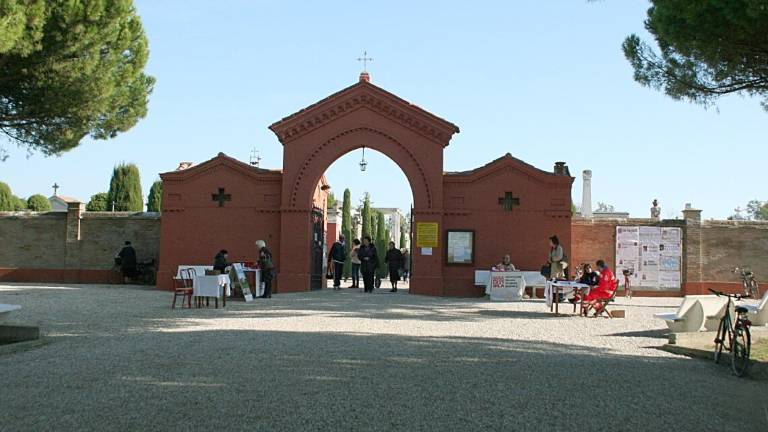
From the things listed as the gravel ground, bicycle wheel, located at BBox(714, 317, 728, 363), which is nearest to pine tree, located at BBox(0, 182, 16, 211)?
the gravel ground

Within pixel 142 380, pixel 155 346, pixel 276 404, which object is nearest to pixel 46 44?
pixel 155 346

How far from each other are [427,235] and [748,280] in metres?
10.7

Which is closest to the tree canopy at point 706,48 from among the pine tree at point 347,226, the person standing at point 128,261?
the person standing at point 128,261

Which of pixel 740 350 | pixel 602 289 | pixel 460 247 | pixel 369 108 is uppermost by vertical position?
pixel 369 108

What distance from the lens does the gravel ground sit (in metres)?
6.50

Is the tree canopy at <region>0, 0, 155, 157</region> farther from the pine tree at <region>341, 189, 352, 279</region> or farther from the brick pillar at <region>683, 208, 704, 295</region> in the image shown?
the pine tree at <region>341, 189, 352, 279</region>

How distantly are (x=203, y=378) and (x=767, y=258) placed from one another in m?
22.8

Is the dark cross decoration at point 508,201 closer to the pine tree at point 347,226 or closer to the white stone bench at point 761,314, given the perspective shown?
the white stone bench at point 761,314

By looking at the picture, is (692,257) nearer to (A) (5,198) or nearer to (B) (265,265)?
(B) (265,265)

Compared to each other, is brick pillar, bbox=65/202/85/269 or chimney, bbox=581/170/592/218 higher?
chimney, bbox=581/170/592/218

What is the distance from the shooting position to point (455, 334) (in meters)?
12.9

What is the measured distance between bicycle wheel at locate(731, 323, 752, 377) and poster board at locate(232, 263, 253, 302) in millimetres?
13009

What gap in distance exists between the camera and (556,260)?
65.0 ft

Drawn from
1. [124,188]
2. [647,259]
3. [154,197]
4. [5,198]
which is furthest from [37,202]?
[647,259]
